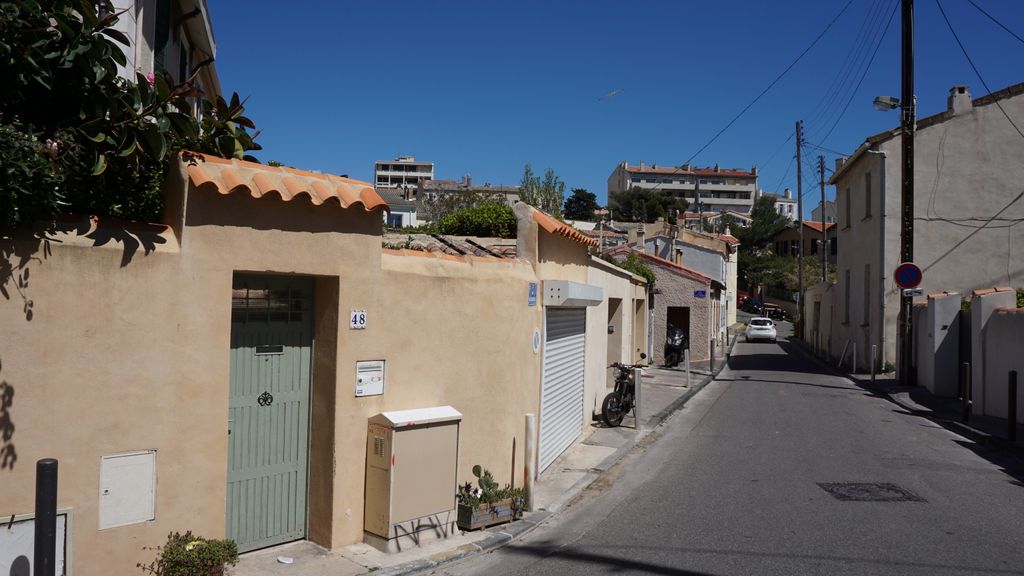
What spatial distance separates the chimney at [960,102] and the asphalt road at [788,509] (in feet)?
41.5

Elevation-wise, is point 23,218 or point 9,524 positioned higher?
point 23,218

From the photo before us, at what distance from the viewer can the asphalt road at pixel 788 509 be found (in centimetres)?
630

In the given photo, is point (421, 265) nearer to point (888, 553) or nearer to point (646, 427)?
point (888, 553)

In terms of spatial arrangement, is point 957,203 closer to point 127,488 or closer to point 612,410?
point 612,410

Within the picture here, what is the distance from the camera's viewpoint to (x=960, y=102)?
22.5 meters

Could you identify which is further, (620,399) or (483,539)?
(620,399)

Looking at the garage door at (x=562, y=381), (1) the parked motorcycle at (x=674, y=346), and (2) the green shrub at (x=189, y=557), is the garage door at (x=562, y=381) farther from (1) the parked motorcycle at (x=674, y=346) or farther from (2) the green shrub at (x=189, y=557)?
(1) the parked motorcycle at (x=674, y=346)

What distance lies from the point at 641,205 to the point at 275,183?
2996 inches

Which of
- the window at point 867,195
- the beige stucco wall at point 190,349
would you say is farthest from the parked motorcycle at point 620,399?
the window at point 867,195

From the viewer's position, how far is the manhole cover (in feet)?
27.5

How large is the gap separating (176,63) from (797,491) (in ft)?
33.9

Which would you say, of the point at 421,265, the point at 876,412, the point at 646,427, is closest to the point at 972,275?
the point at 876,412

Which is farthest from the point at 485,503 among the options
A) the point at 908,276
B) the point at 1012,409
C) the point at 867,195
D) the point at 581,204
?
the point at 581,204

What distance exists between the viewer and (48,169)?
4.38 m
